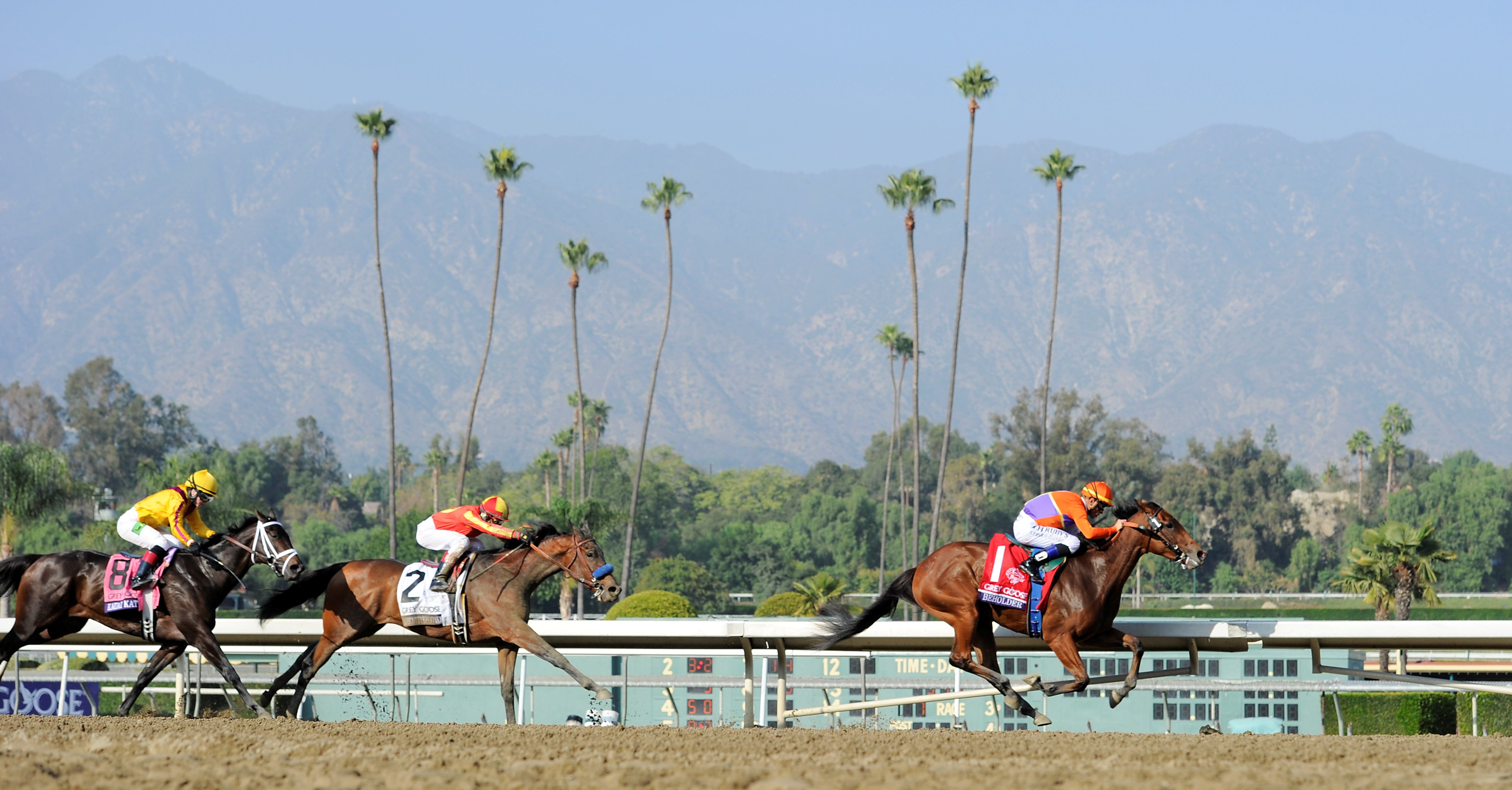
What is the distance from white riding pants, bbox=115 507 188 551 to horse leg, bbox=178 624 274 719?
587 millimetres

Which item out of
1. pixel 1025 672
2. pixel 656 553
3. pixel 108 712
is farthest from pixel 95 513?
pixel 1025 672

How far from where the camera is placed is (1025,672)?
20562 mm

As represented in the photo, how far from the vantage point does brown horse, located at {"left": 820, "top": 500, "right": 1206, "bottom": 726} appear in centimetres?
913

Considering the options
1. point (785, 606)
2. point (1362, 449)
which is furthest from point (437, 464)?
point (785, 606)

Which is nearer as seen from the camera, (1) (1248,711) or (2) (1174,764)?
(2) (1174,764)

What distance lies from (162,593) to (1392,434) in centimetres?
10003

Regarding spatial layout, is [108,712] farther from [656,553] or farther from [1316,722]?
[656,553]

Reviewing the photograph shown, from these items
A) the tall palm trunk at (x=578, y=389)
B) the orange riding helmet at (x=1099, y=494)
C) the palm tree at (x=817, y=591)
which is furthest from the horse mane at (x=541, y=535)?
the tall palm trunk at (x=578, y=389)

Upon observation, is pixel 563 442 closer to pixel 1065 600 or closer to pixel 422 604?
pixel 422 604

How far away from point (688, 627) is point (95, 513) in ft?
274

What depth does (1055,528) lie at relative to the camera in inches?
368

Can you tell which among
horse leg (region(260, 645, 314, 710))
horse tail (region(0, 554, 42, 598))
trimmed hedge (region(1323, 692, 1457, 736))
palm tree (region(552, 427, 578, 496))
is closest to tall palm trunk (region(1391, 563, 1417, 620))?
trimmed hedge (region(1323, 692, 1457, 736))

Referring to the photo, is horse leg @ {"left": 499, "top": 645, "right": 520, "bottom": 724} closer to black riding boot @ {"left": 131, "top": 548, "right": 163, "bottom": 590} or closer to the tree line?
black riding boot @ {"left": 131, "top": 548, "right": 163, "bottom": 590}

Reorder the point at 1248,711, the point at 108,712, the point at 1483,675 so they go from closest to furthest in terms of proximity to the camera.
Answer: the point at 1248,711
the point at 108,712
the point at 1483,675
